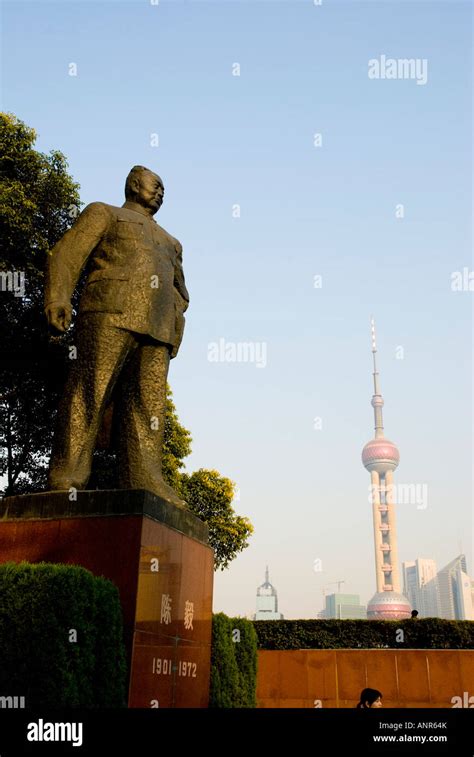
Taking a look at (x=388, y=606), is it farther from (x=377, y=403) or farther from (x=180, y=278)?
(x=180, y=278)

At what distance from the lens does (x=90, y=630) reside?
155 inches

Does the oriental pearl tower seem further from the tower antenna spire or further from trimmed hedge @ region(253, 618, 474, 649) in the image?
trimmed hedge @ region(253, 618, 474, 649)

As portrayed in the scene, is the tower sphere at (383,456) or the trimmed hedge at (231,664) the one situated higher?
the tower sphere at (383,456)

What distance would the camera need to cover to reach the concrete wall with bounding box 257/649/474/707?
480 inches

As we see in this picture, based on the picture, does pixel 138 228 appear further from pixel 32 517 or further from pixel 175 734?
pixel 175 734

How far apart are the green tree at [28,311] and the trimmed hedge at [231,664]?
3868 millimetres

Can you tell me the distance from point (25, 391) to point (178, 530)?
8.59 meters

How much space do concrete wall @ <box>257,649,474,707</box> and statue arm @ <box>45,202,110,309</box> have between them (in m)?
9.75

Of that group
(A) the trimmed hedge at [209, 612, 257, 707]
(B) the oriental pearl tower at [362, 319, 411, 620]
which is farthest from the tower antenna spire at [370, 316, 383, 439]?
(A) the trimmed hedge at [209, 612, 257, 707]

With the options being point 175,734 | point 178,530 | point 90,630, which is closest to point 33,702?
point 90,630

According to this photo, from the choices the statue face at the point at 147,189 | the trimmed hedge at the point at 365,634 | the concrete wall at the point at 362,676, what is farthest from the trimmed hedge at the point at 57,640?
the trimmed hedge at the point at 365,634

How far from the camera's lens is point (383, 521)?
12181 cm

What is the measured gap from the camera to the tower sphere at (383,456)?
125 metres

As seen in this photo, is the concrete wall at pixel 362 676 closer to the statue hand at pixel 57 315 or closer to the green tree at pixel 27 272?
the green tree at pixel 27 272
